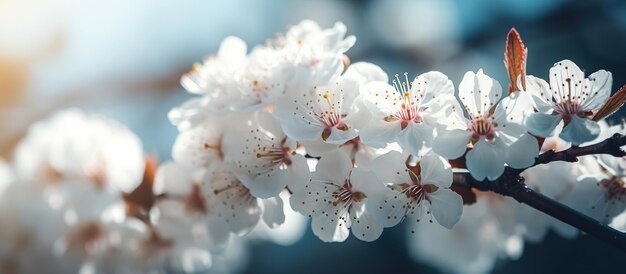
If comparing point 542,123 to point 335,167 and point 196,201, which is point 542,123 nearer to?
point 335,167

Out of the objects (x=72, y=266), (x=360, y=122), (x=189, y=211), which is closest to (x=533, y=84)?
(x=360, y=122)

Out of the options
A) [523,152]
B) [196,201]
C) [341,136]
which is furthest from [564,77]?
[196,201]

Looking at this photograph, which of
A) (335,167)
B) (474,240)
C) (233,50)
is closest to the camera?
(335,167)

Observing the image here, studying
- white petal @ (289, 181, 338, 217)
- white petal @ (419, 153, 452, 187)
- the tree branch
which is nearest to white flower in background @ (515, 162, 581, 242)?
the tree branch

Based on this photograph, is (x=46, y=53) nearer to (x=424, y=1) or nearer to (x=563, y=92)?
(x=563, y=92)

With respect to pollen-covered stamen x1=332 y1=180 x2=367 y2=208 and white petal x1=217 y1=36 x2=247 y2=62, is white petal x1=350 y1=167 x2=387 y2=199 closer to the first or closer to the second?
pollen-covered stamen x1=332 y1=180 x2=367 y2=208

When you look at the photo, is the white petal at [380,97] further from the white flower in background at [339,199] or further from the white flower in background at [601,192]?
the white flower in background at [601,192]
